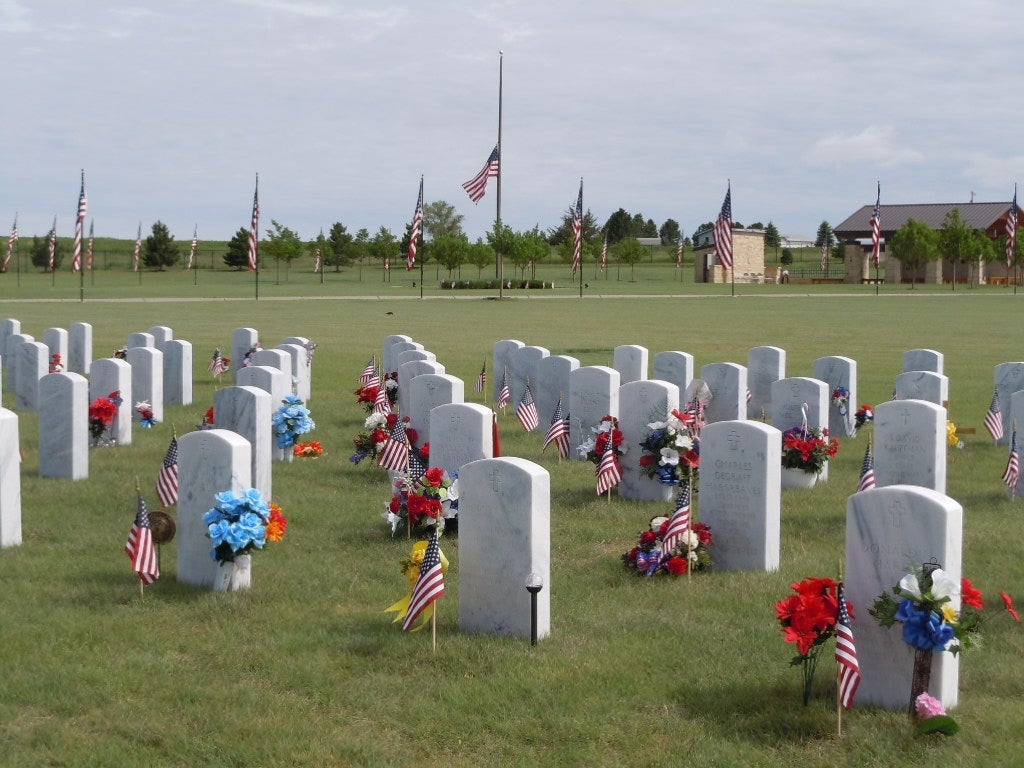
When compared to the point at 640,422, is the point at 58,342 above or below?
above

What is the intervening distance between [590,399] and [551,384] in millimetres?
3350

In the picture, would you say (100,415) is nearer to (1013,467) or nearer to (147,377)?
(147,377)

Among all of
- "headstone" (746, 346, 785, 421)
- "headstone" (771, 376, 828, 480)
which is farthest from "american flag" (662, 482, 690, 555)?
"headstone" (746, 346, 785, 421)

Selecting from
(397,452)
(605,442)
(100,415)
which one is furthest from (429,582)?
(100,415)

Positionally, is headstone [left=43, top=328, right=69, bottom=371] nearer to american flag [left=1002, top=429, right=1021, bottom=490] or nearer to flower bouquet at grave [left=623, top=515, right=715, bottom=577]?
flower bouquet at grave [left=623, top=515, right=715, bottom=577]

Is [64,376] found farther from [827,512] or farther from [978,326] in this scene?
[978,326]

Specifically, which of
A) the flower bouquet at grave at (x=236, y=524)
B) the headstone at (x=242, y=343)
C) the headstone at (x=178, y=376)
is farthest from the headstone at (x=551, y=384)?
the flower bouquet at grave at (x=236, y=524)

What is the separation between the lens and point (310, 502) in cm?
1142

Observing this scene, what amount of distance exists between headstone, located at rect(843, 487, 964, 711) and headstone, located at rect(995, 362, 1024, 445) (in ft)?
30.9

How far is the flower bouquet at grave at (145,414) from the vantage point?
1550cm

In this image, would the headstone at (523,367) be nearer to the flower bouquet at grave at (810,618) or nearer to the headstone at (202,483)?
the headstone at (202,483)

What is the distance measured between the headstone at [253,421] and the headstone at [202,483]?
7.42 feet

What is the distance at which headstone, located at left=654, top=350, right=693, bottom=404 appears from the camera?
16.6 metres

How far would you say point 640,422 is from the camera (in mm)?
11477
